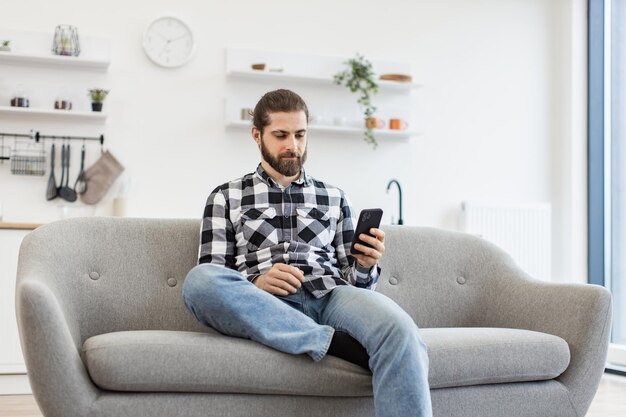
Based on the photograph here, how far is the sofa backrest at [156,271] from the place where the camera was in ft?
8.28

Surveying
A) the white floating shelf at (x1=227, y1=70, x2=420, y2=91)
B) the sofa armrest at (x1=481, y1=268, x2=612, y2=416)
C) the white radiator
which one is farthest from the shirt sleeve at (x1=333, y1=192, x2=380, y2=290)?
the white radiator

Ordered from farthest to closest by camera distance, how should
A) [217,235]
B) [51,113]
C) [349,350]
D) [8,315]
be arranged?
[51,113] < [8,315] < [217,235] < [349,350]

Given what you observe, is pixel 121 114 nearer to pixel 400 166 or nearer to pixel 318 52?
pixel 318 52

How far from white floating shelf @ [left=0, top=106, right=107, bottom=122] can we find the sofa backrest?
2.00m

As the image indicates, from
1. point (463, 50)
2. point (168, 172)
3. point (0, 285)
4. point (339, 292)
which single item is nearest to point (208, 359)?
point (339, 292)

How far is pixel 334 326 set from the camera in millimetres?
2338

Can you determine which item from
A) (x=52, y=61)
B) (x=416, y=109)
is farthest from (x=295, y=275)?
(x=416, y=109)

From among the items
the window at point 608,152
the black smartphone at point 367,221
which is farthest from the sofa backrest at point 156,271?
the window at point 608,152

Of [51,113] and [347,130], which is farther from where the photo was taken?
[347,130]

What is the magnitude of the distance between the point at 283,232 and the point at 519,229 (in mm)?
3158

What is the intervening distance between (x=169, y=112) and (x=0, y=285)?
1471mm

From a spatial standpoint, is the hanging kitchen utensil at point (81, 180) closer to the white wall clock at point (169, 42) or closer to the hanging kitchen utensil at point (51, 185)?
the hanging kitchen utensil at point (51, 185)

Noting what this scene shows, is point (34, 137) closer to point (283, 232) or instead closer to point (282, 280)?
point (283, 232)

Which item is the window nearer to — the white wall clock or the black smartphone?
the white wall clock
